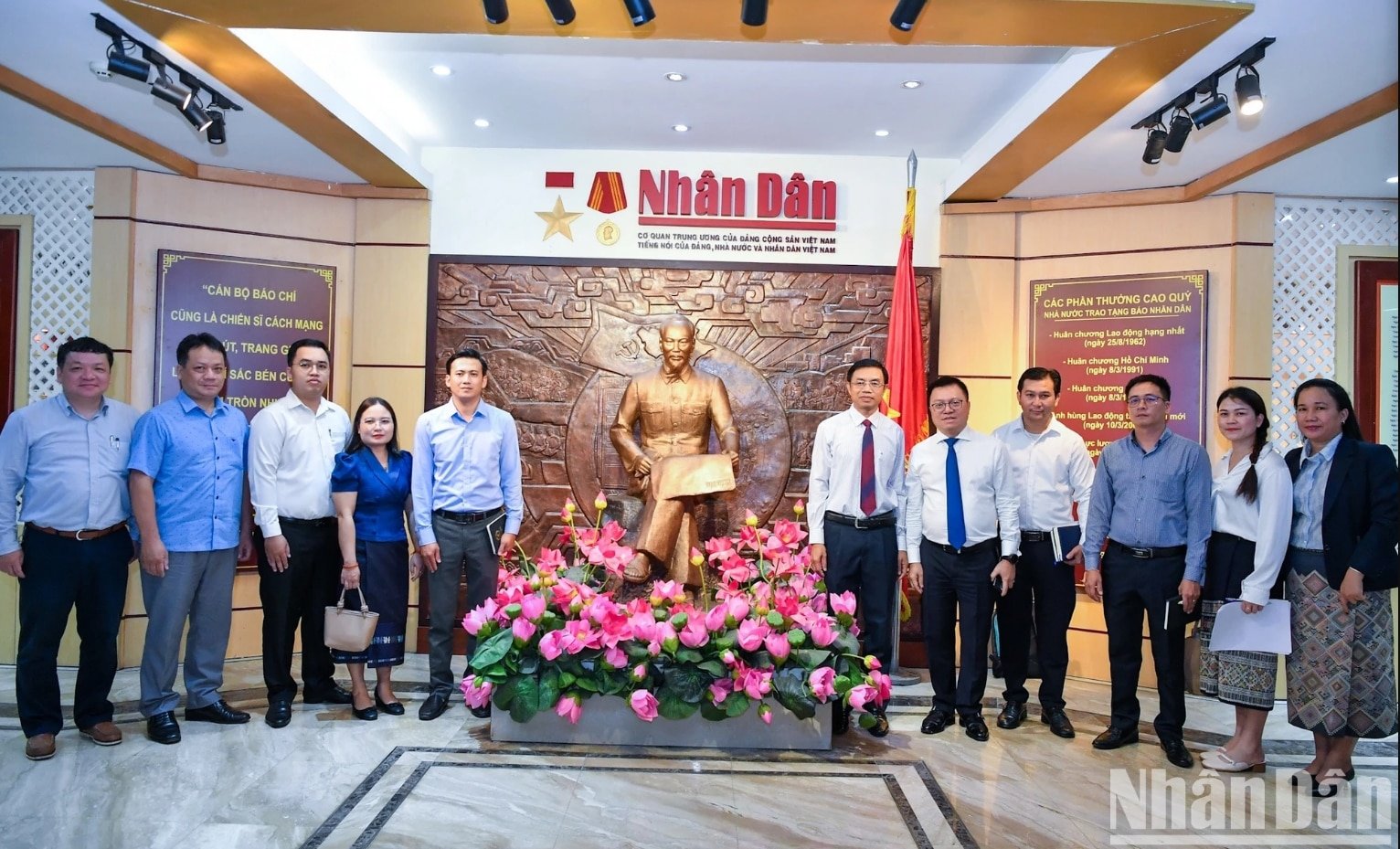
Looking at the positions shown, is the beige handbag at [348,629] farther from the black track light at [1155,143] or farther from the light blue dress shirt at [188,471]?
the black track light at [1155,143]

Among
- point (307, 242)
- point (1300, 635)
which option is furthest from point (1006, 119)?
point (307, 242)

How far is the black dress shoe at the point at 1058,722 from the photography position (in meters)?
3.66

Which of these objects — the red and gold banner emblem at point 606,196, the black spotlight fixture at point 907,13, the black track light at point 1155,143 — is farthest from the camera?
the red and gold banner emblem at point 606,196

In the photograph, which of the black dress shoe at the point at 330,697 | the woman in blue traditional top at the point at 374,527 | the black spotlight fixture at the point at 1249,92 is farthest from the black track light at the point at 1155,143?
the black dress shoe at the point at 330,697

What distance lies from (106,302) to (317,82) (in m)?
1.77

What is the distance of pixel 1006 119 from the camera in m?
4.44

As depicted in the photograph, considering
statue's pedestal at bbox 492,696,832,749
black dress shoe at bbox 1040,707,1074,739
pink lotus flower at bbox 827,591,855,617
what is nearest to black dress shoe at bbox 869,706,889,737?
statue's pedestal at bbox 492,696,832,749

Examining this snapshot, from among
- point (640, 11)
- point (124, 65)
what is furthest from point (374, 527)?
point (640, 11)

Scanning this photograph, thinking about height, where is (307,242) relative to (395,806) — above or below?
above

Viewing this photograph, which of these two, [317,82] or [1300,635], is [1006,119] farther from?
[317,82]

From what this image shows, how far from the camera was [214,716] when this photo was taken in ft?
11.8

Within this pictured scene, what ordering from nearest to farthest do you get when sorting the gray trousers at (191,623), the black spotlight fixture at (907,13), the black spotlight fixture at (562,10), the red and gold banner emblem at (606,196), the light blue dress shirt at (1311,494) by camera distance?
1. the black spotlight fixture at (907,13)
2. the black spotlight fixture at (562,10)
3. the light blue dress shirt at (1311,494)
4. the gray trousers at (191,623)
5. the red and gold banner emblem at (606,196)

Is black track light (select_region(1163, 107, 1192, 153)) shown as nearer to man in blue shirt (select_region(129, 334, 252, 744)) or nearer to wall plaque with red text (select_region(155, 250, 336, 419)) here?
man in blue shirt (select_region(129, 334, 252, 744))

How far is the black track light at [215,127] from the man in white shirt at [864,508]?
9.17ft
